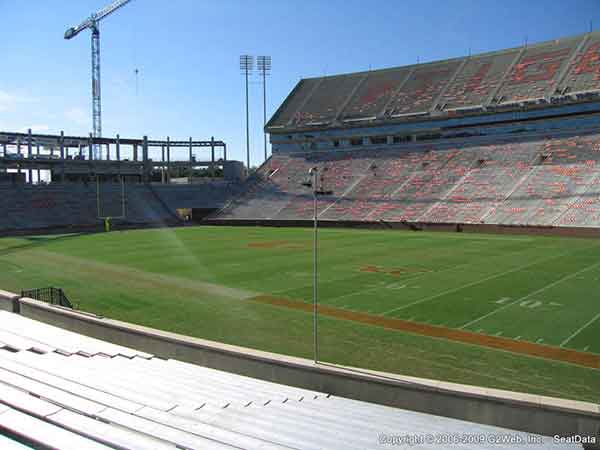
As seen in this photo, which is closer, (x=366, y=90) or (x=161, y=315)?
(x=161, y=315)

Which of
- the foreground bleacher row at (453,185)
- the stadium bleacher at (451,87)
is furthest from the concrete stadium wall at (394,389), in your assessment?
the stadium bleacher at (451,87)

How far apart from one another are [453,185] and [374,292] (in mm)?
34312

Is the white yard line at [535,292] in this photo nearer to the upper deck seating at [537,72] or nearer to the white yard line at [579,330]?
the white yard line at [579,330]

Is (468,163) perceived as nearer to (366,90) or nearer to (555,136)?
(555,136)

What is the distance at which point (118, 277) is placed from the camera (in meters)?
23.4

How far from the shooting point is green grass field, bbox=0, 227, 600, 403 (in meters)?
12.1

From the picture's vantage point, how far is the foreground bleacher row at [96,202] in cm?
5400

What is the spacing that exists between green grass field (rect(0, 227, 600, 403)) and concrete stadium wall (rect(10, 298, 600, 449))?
10.0 feet

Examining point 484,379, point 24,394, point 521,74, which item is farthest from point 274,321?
point 521,74

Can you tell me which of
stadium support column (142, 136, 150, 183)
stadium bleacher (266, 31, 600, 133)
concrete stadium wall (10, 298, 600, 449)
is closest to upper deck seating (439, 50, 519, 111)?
stadium bleacher (266, 31, 600, 133)

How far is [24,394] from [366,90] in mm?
69884

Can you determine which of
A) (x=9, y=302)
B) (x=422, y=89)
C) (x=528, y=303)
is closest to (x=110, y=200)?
(x=422, y=89)

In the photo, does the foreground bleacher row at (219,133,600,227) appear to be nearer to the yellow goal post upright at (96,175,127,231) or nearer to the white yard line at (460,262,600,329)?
the yellow goal post upright at (96,175,127,231)

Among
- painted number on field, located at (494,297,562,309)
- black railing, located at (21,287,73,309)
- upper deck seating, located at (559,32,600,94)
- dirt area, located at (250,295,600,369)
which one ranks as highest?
upper deck seating, located at (559,32,600,94)
